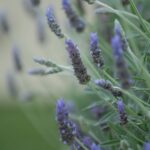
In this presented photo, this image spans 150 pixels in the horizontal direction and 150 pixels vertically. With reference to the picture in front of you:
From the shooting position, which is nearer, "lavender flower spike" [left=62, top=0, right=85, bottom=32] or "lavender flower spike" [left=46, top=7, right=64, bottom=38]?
"lavender flower spike" [left=46, top=7, right=64, bottom=38]

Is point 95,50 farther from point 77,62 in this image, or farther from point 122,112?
point 122,112

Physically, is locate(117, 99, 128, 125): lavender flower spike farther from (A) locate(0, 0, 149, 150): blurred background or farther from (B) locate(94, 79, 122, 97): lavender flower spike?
(A) locate(0, 0, 149, 150): blurred background

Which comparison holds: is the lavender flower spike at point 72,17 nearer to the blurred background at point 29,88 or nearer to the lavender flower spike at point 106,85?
the blurred background at point 29,88

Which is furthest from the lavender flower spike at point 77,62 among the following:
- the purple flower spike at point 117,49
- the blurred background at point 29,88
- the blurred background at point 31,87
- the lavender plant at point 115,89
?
the blurred background at point 29,88

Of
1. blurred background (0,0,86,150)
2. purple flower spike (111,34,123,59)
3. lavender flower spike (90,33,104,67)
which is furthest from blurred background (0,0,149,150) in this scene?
purple flower spike (111,34,123,59)

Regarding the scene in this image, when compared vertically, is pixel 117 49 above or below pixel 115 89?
above

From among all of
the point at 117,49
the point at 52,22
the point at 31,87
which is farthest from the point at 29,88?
the point at 117,49
